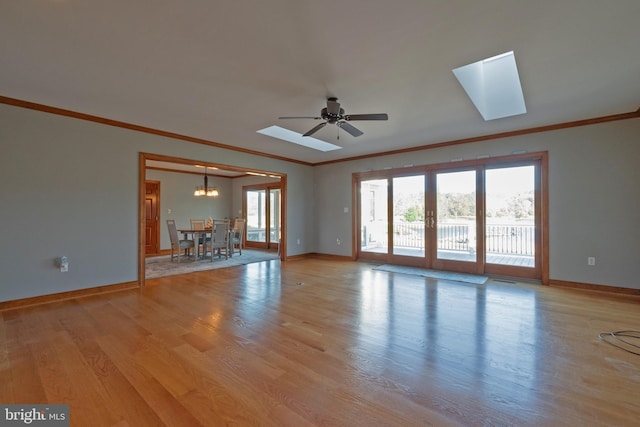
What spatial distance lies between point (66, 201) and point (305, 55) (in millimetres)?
3736

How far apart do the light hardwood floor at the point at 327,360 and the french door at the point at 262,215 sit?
5.18m

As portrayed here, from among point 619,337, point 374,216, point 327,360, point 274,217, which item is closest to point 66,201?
point 327,360

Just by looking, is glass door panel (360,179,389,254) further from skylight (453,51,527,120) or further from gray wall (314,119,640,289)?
skylight (453,51,527,120)

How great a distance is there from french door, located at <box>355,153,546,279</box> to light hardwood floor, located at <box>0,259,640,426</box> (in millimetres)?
1275

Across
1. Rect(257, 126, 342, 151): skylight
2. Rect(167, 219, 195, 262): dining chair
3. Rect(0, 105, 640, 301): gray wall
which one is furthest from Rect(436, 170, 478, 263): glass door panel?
Rect(167, 219, 195, 262): dining chair

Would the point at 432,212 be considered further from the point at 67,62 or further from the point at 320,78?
the point at 67,62

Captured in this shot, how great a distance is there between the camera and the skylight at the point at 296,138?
4772 millimetres

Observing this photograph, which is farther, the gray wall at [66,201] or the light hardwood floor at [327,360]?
the gray wall at [66,201]

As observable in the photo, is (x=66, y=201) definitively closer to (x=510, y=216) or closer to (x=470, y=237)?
(x=470, y=237)

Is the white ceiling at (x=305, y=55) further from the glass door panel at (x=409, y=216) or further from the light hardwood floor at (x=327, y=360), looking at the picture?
the light hardwood floor at (x=327, y=360)

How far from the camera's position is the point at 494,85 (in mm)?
3301

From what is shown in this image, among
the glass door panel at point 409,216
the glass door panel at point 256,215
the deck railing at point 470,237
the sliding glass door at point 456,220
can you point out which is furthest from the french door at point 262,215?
the sliding glass door at point 456,220

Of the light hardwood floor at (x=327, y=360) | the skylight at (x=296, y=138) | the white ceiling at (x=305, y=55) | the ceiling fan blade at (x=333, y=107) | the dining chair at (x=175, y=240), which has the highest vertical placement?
the skylight at (x=296, y=138)

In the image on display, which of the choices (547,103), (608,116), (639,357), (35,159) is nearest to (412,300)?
(639,357)
